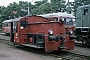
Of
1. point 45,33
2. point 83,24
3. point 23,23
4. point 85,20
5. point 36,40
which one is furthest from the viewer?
point 83,24

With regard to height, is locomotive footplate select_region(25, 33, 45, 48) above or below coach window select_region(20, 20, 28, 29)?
below

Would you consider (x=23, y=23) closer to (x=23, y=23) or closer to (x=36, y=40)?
(x=23, y=23)

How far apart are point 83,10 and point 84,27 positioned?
148 centimetres

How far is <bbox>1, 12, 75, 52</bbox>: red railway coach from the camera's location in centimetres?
1141

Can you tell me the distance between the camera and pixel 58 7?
47.8m

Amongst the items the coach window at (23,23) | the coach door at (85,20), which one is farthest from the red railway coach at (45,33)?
the coach door at (85,20)

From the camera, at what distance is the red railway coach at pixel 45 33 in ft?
37.4

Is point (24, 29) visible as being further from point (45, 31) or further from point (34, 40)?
point (45, 31)

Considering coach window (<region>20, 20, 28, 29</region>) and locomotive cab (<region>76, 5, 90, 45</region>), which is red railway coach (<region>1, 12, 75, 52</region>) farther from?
locomotive cab (<region>76, 5, 90, 45</region>)

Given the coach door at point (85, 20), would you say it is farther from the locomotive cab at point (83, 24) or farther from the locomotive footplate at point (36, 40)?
the locomotive footplate at point (36, 40)

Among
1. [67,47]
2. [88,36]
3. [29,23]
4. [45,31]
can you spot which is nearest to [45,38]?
[45,31]

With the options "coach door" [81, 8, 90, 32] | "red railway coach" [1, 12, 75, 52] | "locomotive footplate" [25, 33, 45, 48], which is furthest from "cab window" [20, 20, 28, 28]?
"coach door" [81, 8, 90, 32]

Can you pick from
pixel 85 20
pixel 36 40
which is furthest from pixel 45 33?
pixel 85 20

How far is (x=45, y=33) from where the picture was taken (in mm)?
11852
